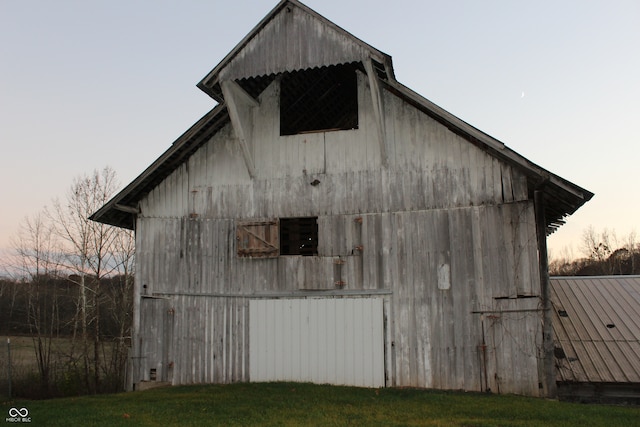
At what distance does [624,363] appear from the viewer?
43.0ft

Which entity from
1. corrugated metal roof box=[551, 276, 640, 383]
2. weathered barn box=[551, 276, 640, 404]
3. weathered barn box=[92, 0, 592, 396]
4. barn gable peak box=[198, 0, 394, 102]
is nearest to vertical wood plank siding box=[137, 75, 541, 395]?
weathered barn box=[92, 0, 592, 396]

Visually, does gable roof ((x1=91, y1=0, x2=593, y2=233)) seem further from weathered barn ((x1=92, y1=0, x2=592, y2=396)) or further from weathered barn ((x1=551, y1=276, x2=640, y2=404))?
weathered barn ((x1=551, y1=276, x2=640, y2=404))

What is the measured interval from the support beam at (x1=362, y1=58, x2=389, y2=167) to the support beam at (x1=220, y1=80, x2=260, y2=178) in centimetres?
348

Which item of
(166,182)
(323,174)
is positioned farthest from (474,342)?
(166,182)

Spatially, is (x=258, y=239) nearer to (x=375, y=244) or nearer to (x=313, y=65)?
(x=375, y=244)

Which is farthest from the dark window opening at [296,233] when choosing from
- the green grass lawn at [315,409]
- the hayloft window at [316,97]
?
the green grass lawn at [315,409]

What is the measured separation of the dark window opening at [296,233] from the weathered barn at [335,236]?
0.13 m

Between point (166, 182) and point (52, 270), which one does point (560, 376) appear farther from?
point (52, 270)

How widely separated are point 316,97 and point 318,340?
23.3 ft

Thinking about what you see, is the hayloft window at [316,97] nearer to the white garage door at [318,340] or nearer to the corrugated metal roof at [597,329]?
the white garage door at [318,340]

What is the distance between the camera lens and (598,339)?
14.1 metres

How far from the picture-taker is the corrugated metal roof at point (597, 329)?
42.4ft

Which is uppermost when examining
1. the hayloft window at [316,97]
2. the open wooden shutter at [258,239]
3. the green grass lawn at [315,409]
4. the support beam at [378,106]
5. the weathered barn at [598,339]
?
the hayloft window at [316,97]

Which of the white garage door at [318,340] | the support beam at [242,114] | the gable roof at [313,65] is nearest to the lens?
the gable roof at [313,65]
